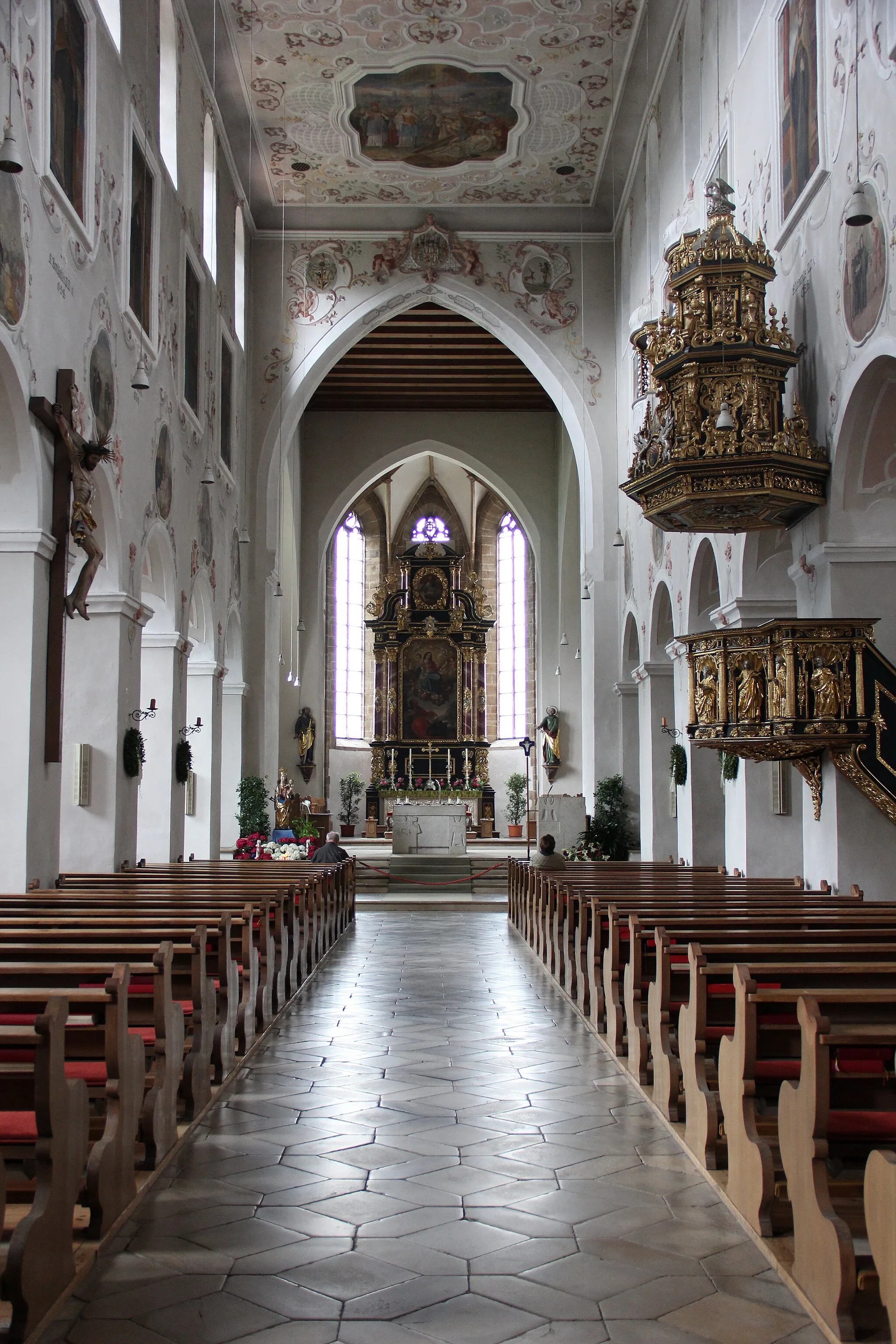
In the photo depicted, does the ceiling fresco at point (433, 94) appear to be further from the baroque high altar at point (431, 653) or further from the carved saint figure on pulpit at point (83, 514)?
the baroque high altar at point (431, 653)

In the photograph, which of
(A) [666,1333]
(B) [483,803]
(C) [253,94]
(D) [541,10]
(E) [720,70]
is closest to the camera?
(A) [666,1333]

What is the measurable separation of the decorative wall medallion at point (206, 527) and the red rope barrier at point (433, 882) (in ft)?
20.0

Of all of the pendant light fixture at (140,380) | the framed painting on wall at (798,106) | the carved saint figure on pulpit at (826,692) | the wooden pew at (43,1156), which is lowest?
the wooden pew at (43,1156)

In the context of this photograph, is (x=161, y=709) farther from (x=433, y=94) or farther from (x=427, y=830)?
(x=433, y=94)

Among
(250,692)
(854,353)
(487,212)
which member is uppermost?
(487,212)

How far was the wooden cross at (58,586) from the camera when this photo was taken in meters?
8.43

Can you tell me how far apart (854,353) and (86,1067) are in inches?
249

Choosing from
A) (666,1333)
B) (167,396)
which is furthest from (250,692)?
(666,1333)

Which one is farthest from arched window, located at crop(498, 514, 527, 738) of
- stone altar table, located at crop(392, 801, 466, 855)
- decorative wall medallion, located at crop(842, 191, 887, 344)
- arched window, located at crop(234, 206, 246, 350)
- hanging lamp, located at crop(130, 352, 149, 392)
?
decorative wall medallion, located at crop(842, 191, 887, 344)

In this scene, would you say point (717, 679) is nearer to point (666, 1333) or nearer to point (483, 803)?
point (666, 1333)

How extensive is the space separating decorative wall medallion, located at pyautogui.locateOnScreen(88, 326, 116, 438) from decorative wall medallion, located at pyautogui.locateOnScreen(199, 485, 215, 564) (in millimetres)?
4416

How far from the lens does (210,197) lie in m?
15.7

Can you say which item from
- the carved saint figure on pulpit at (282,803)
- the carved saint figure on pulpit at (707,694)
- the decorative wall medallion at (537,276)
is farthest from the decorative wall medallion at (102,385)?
the decorative wall medallion at (537,276)

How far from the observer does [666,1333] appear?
3.09m
